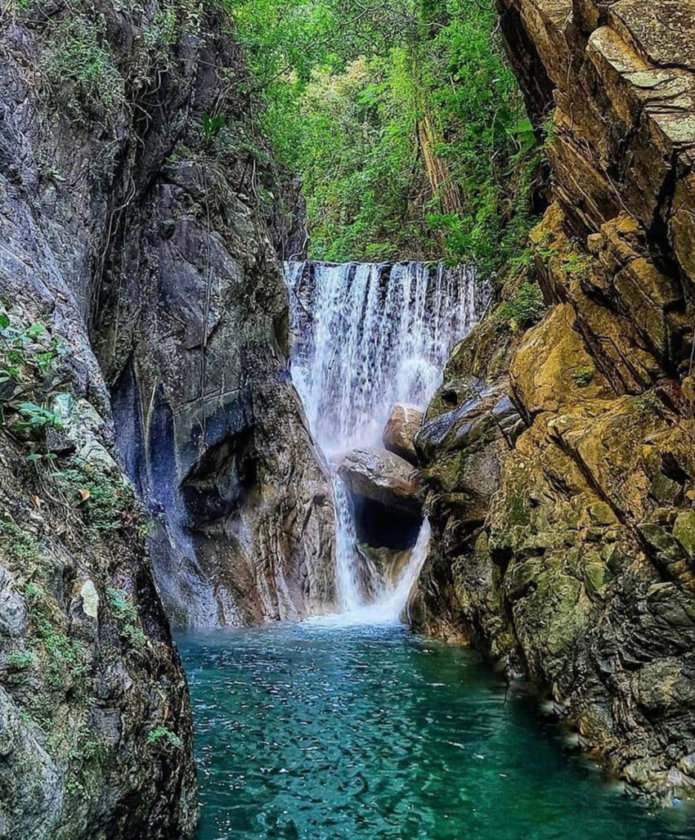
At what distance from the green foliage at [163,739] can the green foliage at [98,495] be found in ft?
4.64

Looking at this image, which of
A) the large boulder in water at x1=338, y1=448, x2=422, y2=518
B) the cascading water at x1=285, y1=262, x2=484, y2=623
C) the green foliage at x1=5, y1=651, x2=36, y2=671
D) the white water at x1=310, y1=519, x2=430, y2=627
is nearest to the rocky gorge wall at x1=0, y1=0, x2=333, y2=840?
the green foliage at x1=5, y1=651, x2=36, y2=671

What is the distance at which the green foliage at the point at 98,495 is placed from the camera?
16.8ft

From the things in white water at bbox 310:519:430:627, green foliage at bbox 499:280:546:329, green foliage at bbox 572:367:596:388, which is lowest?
white water at bbox 310:519:430:627

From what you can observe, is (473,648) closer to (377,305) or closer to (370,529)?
(370,529)

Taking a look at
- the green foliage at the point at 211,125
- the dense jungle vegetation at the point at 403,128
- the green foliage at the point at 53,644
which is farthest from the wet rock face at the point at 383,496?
the green foliage at the point at 53,644

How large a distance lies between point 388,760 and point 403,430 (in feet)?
30.9

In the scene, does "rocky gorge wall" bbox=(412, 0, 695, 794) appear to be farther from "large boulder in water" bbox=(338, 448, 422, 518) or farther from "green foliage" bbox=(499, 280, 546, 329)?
"large boulder in water" bbox=(338, 448, 422, 518)

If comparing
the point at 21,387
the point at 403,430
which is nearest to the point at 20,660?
the point at 21,387

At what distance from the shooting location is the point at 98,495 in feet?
17.3

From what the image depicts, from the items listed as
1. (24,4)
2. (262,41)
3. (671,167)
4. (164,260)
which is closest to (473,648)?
(671,167)

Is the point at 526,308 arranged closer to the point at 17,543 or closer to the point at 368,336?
the point at 368,336

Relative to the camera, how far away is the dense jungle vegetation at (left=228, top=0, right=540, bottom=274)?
17375 millimetres

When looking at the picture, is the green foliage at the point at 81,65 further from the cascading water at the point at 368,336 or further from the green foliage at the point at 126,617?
the cascading water at the point at 368,336

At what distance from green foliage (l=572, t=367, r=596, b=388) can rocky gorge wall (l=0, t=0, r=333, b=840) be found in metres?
6.10
